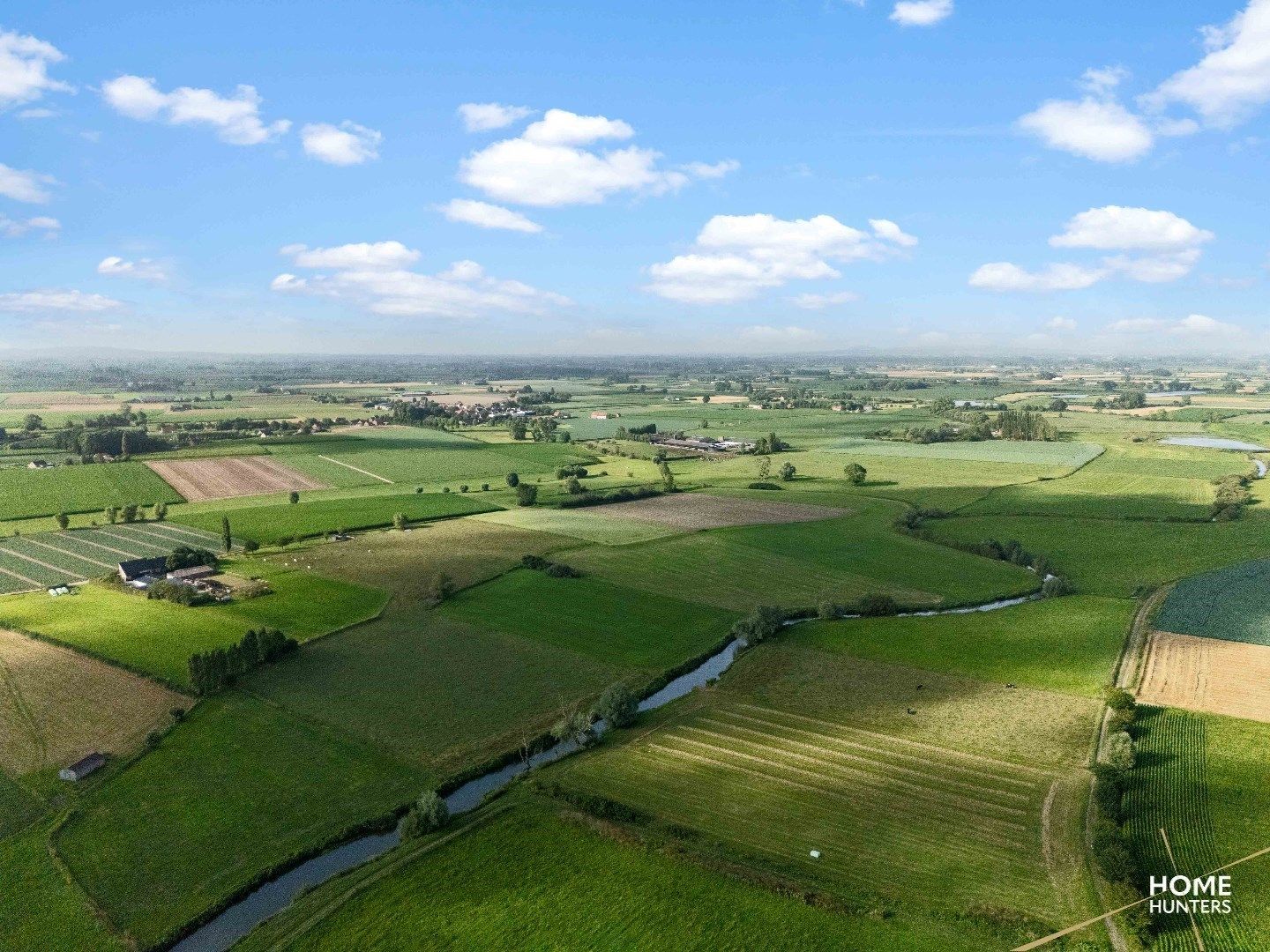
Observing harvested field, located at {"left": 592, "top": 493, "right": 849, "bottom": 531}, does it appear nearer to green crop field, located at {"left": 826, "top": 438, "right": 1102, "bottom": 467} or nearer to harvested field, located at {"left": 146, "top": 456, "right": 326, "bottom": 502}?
harvested field, located at {"left": 146, "top": 456, "right": 326, "bottom": 502}

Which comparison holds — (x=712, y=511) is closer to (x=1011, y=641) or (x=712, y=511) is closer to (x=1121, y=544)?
(x=1121, y=544)

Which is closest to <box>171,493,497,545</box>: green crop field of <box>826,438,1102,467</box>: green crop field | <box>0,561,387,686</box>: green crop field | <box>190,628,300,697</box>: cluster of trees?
<box>0,561,387,686</box>: green crop field

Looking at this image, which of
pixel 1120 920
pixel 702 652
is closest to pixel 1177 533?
pixel 702 652

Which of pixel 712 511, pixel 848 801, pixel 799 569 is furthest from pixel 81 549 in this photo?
pixel 848 801

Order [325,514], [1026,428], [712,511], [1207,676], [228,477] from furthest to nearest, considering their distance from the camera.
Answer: [1026,428]
[228,477]
[712,511]
[325,514]
[1207,676]

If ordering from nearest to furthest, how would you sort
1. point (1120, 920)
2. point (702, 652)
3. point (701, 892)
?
point (1120, 920) → point (701, 892) → point (702, 652)

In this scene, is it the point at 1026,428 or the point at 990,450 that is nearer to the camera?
the point at 990,450

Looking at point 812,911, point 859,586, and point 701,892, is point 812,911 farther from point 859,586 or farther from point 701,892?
point 859,586
